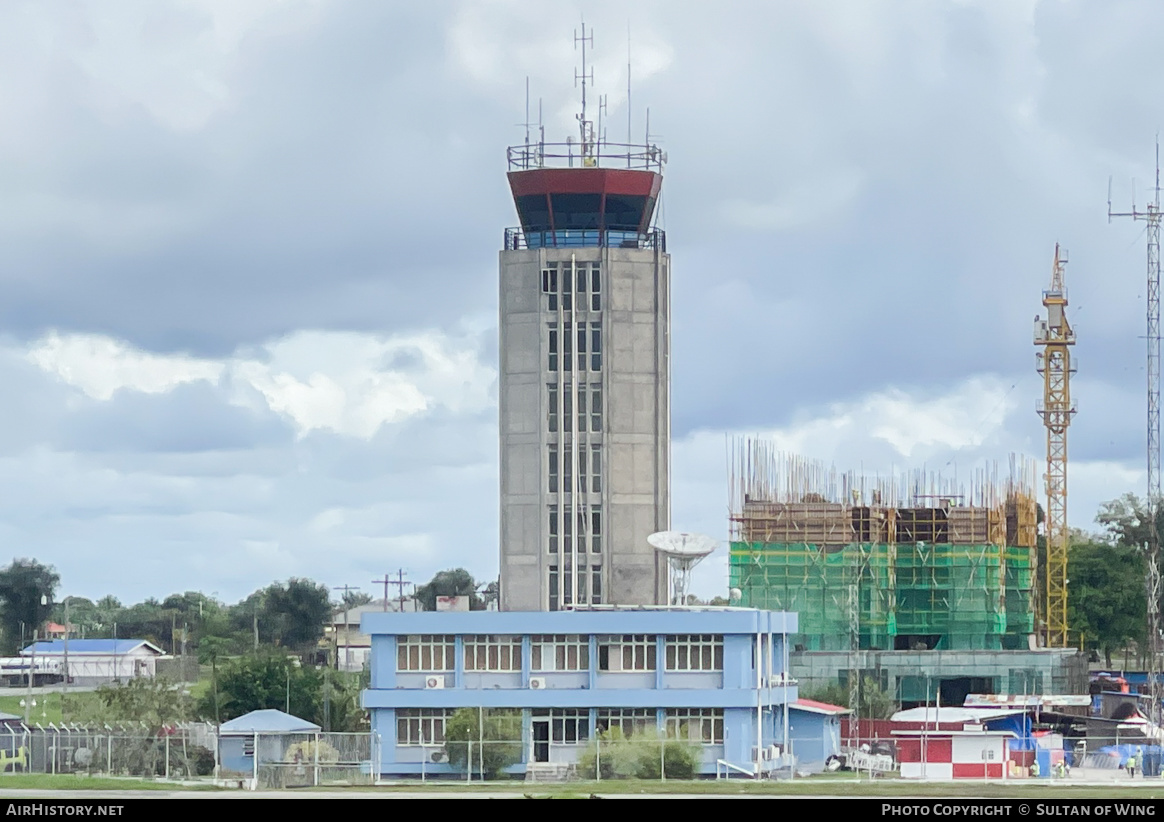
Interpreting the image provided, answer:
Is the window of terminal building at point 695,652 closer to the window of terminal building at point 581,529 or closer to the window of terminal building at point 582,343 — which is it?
the window of terminal building at point 581,529

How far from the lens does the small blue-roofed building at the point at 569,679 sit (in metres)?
97.7

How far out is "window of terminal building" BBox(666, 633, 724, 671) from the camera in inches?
3885

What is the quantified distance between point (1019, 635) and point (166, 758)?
7916 centimetres

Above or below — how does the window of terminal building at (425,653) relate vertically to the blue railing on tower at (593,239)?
below

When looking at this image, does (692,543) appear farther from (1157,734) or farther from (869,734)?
(1157,734)

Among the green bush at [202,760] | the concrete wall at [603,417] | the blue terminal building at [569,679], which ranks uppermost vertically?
the concrete wall at [603,417]

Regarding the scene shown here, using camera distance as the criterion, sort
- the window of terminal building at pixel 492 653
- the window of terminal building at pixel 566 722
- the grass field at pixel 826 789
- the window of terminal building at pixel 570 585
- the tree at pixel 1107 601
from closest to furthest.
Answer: the grass field at pixel 826 789 < the window of terminal building at pixel 566 722 < the window of terminal building at pixel 492 653 < the window of terminal building at pixel 570 585 < the tree at pixel 1107 601

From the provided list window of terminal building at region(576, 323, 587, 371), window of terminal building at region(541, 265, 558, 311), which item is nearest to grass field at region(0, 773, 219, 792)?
window of terminal building at region(576, 323, 587, 371)

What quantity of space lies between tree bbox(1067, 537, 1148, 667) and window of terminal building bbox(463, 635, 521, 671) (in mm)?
94915

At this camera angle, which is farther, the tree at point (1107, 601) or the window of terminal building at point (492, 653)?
the tree at point (1107, 601)

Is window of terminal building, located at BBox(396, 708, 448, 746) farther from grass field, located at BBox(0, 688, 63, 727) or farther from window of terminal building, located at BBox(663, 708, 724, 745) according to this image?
grass field, located at BBox(0, 688, 63, 727)

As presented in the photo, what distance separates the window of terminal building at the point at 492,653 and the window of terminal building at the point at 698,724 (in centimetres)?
759

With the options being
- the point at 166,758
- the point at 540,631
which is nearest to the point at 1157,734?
the point at 540,631

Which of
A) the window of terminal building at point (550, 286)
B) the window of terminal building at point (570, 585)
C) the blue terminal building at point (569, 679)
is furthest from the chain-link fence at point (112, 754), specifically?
the window of terminal building at point (550, 286)
